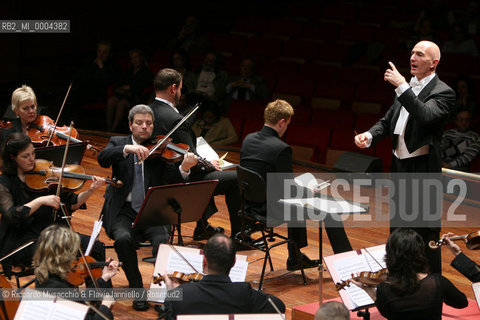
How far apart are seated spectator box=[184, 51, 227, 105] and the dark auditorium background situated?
0.89 feet

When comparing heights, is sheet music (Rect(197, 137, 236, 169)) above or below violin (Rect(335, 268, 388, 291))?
above

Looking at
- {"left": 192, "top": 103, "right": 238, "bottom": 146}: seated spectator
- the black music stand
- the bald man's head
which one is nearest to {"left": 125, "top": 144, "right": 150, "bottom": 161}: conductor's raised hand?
the black music stand

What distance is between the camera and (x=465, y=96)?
21.5 feet

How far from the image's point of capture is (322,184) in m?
4.00

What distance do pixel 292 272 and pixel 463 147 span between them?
7.92ft

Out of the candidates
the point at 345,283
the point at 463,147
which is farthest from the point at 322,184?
the point at 463,147

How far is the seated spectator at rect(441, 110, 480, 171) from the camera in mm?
5848

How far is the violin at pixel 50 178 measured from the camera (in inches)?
143

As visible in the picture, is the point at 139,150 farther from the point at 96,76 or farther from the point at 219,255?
the point at 96,76

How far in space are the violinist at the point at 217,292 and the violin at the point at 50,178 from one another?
1167 mm

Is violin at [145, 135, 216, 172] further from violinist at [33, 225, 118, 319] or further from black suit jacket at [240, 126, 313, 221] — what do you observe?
violinist at [33, 225, 118, 319]

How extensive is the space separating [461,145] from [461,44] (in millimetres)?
2369

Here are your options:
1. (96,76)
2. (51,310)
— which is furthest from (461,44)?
(51,310)

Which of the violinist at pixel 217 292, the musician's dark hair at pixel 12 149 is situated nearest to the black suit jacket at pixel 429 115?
the violinist at pixel 217 292
